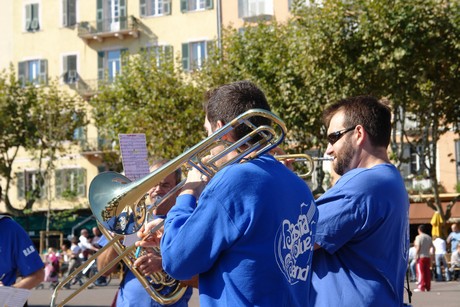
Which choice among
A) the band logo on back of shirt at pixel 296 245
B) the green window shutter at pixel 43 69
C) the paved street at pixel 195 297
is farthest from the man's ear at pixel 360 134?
the green window shutter at pixel 43 69

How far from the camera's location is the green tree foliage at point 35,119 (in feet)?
142

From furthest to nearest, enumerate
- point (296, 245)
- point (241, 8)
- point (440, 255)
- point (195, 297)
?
point (241, 8), point (440, 255), point (195, 297), point (296, 245)

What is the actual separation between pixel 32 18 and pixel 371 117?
4494 cm

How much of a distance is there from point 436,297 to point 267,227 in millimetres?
17241

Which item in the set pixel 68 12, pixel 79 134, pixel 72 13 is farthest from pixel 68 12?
pixel 79 134

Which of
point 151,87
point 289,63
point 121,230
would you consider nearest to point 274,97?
point 289,63

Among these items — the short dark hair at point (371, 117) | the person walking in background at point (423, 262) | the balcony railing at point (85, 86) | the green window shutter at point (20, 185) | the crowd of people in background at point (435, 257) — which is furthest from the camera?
the green window shutter at point (20, 185)

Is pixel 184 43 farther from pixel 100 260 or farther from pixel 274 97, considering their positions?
pixel 100 260

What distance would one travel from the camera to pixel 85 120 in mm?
45625

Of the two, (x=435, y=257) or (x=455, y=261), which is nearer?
(x=455, y=261)

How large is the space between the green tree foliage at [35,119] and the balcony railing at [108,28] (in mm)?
3303

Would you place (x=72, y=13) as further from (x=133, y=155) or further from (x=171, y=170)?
(x=171, y=170)

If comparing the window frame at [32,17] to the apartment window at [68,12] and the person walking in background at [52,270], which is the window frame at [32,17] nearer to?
the apartment window at [68,12]

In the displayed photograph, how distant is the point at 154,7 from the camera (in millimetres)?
45594
